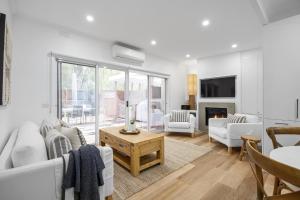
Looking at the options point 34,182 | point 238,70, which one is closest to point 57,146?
point 34,182

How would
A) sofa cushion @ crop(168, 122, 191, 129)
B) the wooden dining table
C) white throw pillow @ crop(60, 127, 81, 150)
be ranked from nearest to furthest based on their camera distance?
the wooden dining table, white throw pillow @ crop(60, 127, 81, 150), sofa cushion @ crop(168, 122, 191, 129)

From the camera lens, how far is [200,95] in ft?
18.1

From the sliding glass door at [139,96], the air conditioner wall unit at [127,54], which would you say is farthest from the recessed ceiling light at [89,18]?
the sliding glass door at [139,96]

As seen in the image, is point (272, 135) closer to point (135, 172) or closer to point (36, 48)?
point (135, 172)

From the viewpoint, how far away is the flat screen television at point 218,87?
4.85 m

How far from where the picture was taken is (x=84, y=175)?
4.19 ft

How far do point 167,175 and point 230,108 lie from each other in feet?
11.2

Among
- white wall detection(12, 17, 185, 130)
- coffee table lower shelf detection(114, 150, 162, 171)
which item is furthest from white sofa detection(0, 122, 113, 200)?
white wall detection(12, 17, 185, 130)

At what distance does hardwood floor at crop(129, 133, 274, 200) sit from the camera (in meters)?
1.85

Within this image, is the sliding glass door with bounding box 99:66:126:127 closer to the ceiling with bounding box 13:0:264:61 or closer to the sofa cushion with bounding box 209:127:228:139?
the ceiling with bounding box 13:0:264:61

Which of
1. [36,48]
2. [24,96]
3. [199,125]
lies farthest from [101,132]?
[199,125]

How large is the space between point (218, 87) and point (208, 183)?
367 centimetres

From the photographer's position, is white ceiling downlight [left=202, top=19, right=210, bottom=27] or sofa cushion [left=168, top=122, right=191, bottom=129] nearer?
white ceiling downlight [left=202, top=19, right=210, bottom=27]

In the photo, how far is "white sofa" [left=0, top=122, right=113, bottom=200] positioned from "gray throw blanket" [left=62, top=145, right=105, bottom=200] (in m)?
0.06
